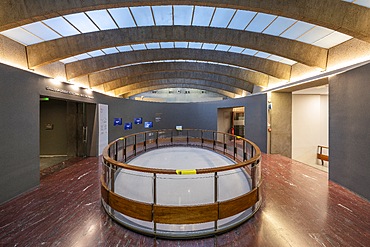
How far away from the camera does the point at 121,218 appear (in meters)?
3.55

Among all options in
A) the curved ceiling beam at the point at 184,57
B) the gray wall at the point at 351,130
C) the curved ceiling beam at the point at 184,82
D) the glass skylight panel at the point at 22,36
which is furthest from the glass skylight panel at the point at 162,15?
the curved ceiling beam at the point at 184,82

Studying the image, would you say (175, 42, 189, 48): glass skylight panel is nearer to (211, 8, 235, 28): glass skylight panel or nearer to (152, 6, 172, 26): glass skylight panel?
(152, 6, 172, 26): glass skylight panel

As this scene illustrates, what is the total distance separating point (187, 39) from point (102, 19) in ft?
9.92

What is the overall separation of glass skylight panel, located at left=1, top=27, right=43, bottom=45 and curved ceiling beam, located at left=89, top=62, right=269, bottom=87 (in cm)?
424

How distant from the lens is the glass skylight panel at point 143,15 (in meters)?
5.75

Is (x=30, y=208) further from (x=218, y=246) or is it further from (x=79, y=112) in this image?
(x=79, y=112)

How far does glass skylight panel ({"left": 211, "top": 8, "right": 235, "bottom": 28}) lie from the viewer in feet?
19.3

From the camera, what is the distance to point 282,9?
4.47 meters

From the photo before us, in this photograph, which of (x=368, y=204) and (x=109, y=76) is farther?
(x=109, y=76)

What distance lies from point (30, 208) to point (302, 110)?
11.6 metres

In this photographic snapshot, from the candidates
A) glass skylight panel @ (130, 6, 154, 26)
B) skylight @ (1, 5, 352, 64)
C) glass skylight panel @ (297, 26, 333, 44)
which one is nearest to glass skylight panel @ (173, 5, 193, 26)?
skylight @ (1, 5, 352, 64)

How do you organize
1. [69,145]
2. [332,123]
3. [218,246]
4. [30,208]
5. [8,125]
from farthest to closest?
[69,145] < [332,123] < [8,125] < [30,208] < [218,246]

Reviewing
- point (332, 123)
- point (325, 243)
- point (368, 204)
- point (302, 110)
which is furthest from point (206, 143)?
point (325, 243)

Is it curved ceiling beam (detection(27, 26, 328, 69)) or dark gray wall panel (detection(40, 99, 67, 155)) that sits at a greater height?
curved ceiling beam (detection(27, 26, 328, 69))
